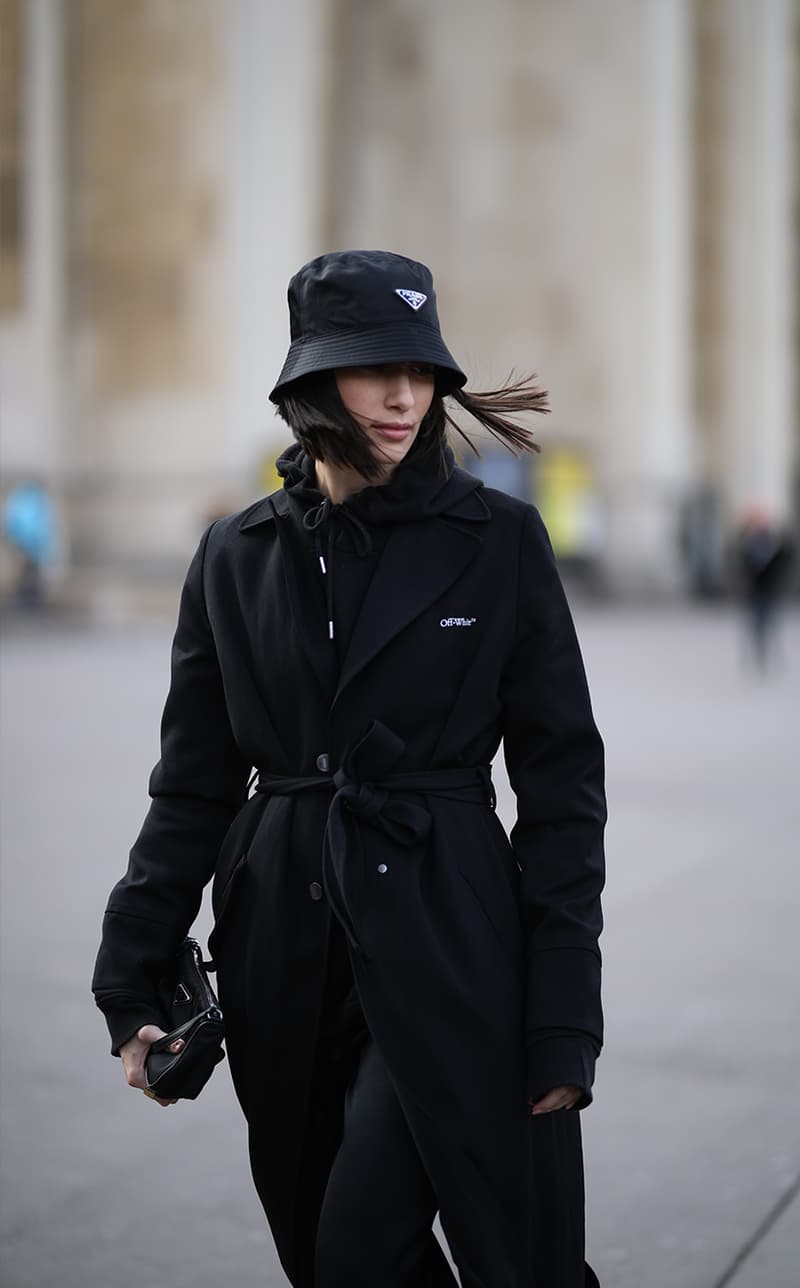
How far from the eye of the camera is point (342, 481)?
2781 mm

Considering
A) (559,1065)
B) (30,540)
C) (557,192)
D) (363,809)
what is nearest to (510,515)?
(363,809)

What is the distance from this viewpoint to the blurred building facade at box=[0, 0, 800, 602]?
1094 inches

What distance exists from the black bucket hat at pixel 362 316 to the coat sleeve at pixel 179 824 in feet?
1.18

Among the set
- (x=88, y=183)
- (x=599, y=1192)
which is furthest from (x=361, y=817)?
(x=88, y=183)

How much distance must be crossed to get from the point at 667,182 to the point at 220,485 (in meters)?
11.6

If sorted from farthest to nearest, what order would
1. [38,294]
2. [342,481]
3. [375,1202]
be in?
[38,294]
[342,481]
[375,1202]

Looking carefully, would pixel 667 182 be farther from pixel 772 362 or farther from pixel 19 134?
pixel 19 134

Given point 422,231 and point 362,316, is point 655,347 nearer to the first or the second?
point 422,231

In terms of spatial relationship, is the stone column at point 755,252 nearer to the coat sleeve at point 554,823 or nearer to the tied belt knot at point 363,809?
the coat sleeve at point 554,823

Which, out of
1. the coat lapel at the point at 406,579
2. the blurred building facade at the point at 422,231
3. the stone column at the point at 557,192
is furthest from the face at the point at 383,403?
the stone column at the point at 557,192

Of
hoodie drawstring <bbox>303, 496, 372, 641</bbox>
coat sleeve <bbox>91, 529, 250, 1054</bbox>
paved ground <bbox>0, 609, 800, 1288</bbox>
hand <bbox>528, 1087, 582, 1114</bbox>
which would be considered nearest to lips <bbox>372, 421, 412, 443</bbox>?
hoodie drawstring <bbox>303, 496, 372, 641</bbox>

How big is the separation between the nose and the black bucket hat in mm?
49

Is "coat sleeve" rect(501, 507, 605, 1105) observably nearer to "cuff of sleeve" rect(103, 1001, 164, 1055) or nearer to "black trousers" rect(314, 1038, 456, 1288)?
"black trousers" rect(314, 1038, 456, 1288)

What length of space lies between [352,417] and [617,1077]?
10.1 feet
